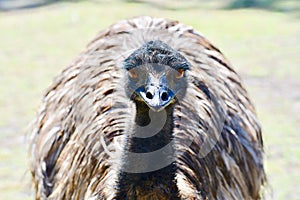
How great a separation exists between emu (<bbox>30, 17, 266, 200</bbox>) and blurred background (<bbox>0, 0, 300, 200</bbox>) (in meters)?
1.36

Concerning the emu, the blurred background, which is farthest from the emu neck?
the blurred background

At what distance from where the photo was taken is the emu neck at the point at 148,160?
3064 millimetres

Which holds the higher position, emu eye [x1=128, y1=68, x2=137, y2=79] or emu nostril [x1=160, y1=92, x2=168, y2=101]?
emu eye [x1=128, y1=68, x2=137, y2=79]

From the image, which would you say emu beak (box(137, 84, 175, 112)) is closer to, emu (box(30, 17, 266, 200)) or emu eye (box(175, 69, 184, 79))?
emu (box(30, 17, 266, 200))

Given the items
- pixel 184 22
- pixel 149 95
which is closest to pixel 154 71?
pixel 149 95

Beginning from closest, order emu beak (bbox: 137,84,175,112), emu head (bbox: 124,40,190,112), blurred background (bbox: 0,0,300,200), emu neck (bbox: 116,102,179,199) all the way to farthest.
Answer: emu beak (bbox: 137,84,175,112) → emu head (bbox: 124,40,190,112) → emu neck (bbox: 116,102,179,199) → blurred background (bbox: 0,0,300,200)

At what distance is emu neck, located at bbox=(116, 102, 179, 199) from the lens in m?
3.06

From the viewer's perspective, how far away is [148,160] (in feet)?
10.2

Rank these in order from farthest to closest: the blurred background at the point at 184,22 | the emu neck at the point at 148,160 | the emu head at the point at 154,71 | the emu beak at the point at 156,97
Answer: the blurred background at the point at 184,22 → the emu neck at the point at 148,160 → the emu head at the point at 154,71 → the emu beak at the point at 156,97

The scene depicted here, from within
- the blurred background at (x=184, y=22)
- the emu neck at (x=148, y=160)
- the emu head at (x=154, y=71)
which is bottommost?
the emu neck at (x=148, y=160)

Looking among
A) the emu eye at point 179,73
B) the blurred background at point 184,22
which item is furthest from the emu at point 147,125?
the blurred background at point 184,22

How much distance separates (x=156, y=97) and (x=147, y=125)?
0.35 metres

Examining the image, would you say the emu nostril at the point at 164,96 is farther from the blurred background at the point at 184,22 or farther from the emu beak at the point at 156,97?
the blurred background at the point at 184,22

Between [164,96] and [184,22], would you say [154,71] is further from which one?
[184,22]
